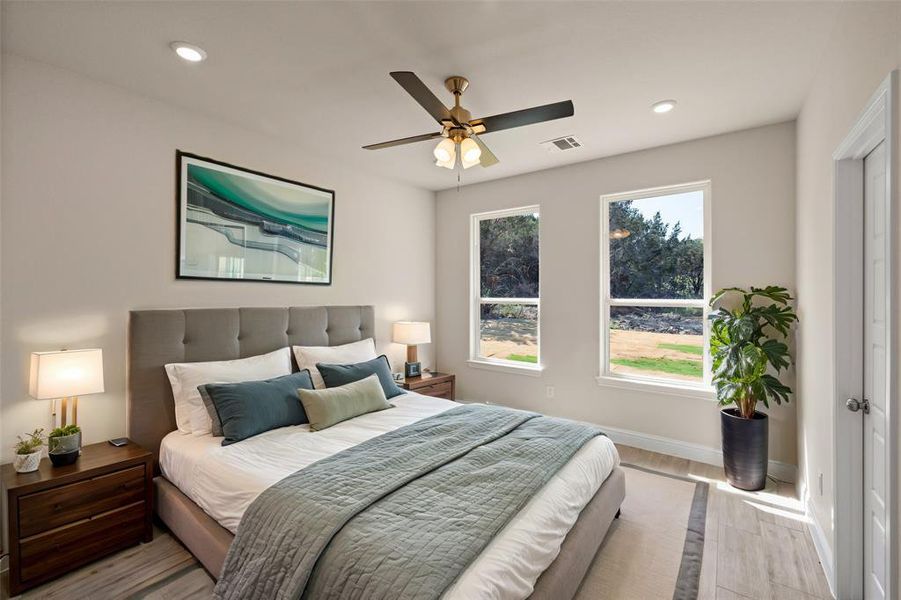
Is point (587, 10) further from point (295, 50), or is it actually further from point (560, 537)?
point (560, 537)

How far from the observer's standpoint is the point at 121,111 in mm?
2654

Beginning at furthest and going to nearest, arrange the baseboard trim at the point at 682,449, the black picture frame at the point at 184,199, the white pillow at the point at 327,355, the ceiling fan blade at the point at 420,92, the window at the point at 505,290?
the window at the point at 505,290, the white pillow at the point at 327,355, the baseboard trim at the point at 682,449, the black picture frame at the point at 184,199, the ceiling fan blade at the point at 420,92

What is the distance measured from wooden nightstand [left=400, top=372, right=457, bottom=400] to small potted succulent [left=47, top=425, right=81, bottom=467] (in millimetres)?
2435

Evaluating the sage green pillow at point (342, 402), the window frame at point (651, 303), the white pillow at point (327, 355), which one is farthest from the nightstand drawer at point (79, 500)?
the window frame at point (651, 303)

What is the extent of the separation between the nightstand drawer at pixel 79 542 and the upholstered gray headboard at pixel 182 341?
1.48 feet

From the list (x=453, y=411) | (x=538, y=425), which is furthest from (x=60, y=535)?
(x=538, y=425)

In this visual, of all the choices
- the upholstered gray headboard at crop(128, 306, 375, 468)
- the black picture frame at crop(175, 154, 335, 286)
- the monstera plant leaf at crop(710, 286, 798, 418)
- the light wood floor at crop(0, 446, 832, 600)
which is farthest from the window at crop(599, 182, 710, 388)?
the black picture frame at crop(175, 154, 335, 286)

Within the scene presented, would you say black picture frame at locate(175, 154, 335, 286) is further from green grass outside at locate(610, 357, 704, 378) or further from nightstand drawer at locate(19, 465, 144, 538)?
green grass outside at locate(610, 357, 704, 378)

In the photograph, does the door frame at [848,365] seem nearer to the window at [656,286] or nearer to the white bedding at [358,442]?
the white bedding at [358,442]

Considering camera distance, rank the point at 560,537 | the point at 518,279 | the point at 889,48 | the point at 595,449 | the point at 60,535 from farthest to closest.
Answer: the point at 518,279
the point at 595,449
the point at 60,535
the point at 560,537
the point at 889,48

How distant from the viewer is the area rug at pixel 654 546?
209 centimetres

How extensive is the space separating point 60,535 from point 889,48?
13.4 feet

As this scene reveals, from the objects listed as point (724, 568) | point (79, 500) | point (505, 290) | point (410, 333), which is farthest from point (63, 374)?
point (505, 290)

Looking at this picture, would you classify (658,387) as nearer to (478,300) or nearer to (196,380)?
(478,300)
